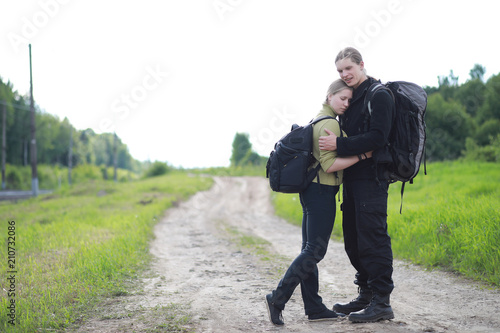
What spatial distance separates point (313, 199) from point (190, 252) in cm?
470

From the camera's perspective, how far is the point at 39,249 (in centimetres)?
707

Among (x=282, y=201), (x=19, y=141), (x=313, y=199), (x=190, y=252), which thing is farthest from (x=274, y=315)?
(x=19, y=141)

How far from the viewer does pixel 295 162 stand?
10.8 ft

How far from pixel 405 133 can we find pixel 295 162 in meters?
0.97

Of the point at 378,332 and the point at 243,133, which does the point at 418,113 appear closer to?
the point at 378,332

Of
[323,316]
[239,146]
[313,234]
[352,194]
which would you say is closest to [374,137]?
[352,194]

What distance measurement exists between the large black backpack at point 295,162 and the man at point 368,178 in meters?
0.16

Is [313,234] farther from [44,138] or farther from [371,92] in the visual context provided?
[44,138]

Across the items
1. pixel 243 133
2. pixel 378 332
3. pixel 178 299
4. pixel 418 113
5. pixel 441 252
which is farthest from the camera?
pixel 243 133

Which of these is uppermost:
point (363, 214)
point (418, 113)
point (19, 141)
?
point (19, 141)

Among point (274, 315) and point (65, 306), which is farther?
point (65, 306)

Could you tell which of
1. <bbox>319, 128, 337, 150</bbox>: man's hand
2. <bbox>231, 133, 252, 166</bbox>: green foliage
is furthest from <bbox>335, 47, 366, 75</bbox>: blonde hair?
<bbox>231, 133, 252, 166</bbox>: green foliage

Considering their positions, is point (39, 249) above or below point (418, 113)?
below

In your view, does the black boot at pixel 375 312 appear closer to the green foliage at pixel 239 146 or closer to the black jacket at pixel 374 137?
the black jacket at pixel 374 137
